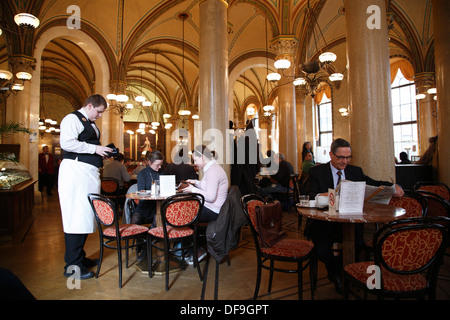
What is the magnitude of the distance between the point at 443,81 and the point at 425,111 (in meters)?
8.68

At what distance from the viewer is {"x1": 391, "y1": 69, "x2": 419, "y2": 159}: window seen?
1314cm

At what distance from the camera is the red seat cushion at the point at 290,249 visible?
2.21 m

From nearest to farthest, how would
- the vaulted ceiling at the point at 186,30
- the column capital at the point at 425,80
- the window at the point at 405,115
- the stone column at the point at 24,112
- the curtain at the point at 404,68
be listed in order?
the stone column at the point at 24,112
the vaulted ceiling at the point at 186,30
the column capital at the point at 425,80
the curtain at the point at 404,68
the window at the point at 405,115

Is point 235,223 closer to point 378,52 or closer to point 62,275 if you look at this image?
point 62,275

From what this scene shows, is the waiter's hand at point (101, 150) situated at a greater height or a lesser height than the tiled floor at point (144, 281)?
greater

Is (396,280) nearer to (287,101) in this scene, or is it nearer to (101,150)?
(101,150)

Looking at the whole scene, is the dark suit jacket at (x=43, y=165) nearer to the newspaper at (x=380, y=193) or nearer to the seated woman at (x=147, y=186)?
the seated woman at (x=147, y=186)

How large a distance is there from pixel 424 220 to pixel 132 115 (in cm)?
2568

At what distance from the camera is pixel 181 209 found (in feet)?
9.00

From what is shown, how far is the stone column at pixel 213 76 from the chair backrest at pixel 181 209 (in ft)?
5.69

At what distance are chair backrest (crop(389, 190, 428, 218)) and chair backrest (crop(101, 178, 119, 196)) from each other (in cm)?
494

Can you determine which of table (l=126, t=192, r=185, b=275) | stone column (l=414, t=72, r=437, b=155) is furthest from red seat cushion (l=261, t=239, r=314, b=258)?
stone column (l=414, t=72, r=437, b=155)

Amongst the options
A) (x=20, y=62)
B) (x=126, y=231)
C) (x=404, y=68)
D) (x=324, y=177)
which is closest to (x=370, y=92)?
(x=324, y=177)

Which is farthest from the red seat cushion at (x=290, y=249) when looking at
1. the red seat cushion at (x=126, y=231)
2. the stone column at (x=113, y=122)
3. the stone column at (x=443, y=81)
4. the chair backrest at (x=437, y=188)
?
the stone column at (x=113, y=122)
